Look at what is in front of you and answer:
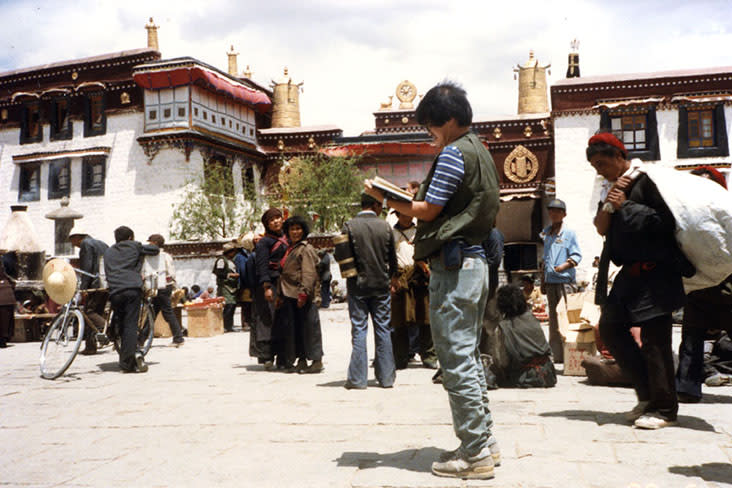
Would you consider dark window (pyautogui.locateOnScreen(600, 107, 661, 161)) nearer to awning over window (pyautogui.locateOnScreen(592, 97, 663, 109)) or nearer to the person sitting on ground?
awning over window (pyautogui.locateOnScreen(592, 97, 663, 109))

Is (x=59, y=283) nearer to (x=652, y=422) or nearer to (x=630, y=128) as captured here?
(x=652, y=422)

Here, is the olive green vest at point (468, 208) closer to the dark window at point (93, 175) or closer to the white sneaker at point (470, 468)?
the white sneaker at point (470, 468)

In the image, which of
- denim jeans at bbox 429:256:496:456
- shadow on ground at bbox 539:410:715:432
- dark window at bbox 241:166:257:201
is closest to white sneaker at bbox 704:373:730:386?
shadow on ground at bbox 539:410:715:432

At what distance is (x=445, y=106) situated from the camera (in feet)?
13.0

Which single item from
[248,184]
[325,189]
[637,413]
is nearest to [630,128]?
[325,189]

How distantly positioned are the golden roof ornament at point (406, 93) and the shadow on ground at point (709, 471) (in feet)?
138

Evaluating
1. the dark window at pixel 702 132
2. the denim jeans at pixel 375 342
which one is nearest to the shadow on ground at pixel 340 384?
the denim jeans at pixel 375 342

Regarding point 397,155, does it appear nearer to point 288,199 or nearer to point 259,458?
point 288,199

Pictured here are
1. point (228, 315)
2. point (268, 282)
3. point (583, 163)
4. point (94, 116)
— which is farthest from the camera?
point (94, 116)

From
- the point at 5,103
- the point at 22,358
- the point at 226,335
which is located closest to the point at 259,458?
the point at 22,358

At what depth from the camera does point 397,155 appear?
123ft

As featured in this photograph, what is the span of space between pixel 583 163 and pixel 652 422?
28.2 m

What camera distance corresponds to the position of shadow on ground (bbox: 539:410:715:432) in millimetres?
4723

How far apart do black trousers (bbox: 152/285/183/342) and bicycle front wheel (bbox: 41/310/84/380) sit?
3.70 meters
